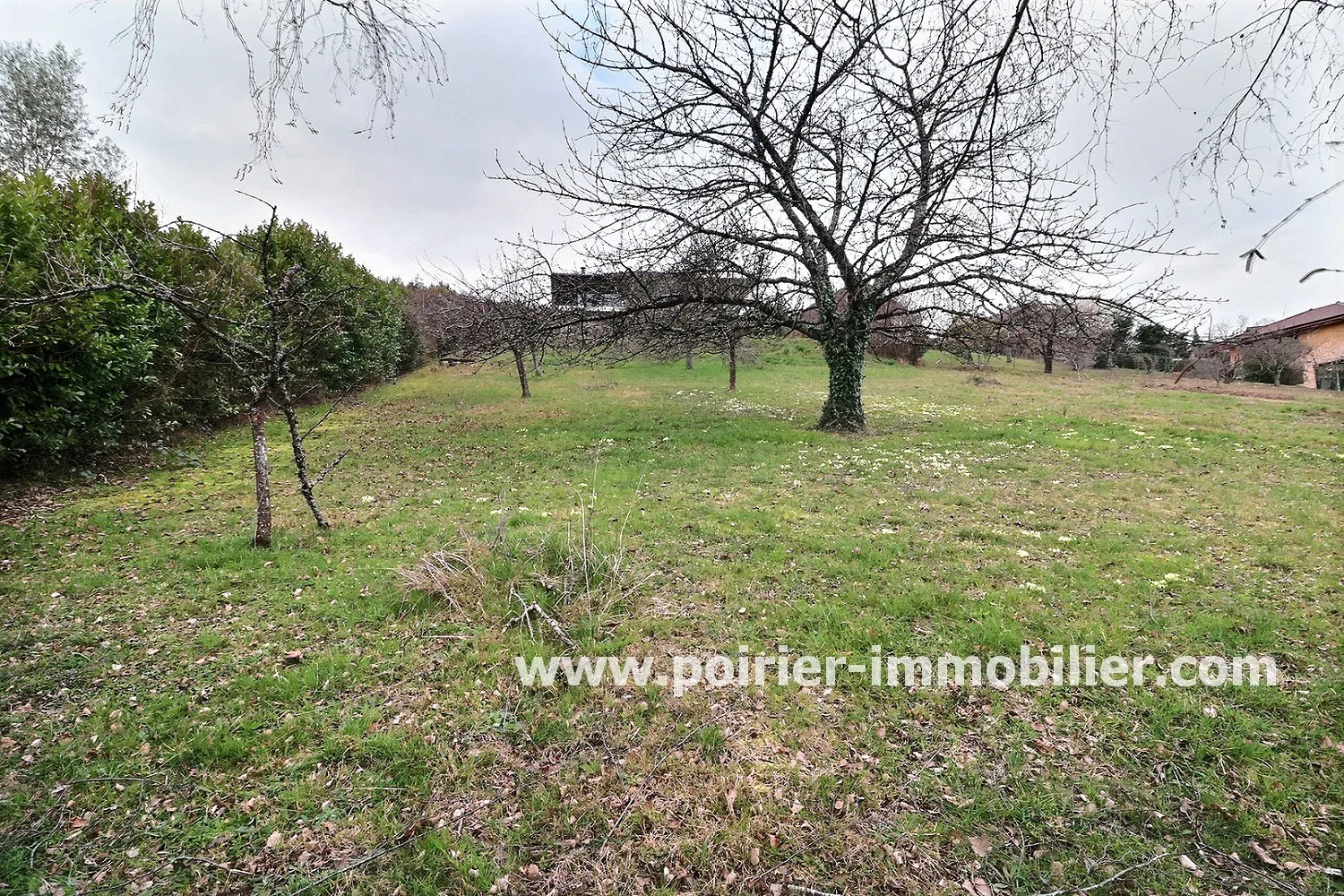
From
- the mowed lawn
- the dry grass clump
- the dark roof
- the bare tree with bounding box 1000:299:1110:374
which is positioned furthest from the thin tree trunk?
the bare tree with bounding box 1000:299:1110:374

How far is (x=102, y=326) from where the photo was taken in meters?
7.54

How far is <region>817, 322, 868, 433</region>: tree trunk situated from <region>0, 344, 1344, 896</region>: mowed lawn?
3.87 meters

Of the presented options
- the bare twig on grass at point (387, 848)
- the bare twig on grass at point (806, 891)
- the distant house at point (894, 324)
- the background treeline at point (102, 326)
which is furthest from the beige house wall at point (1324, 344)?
the background treeline at point (102, 326)

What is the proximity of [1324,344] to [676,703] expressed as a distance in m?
10.0

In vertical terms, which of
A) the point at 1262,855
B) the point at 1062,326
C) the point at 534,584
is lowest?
the point at 1262,855

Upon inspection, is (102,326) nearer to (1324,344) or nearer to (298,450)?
(298,450)

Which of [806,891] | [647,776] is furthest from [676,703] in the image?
[806,891]

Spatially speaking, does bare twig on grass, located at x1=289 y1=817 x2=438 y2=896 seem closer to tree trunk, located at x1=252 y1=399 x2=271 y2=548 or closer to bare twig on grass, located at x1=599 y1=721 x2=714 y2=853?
bare twig on grass, located at x1=599 y1=721 x2=714 y2=853

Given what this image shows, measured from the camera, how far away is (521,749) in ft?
9.53

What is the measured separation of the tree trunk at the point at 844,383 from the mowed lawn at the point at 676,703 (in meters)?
3.87

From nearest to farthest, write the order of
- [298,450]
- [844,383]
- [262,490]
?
[262,490] → [298,450] → [844,383]

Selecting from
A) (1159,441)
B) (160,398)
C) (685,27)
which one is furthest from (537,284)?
(1159,441)

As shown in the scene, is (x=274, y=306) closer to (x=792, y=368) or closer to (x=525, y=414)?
(x=525, y=414)

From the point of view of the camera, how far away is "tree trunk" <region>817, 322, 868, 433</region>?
10586 mm
